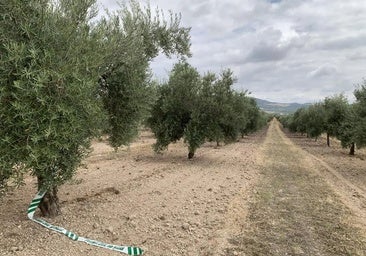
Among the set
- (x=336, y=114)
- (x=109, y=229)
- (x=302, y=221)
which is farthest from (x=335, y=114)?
(x=109, y=229)

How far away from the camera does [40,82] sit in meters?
7.91

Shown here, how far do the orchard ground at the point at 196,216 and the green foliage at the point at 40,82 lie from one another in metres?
2.06

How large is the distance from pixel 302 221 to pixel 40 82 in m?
8.56

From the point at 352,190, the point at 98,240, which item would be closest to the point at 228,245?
the point at 98,240

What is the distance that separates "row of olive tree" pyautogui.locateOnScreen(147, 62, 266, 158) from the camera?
86.3 ft

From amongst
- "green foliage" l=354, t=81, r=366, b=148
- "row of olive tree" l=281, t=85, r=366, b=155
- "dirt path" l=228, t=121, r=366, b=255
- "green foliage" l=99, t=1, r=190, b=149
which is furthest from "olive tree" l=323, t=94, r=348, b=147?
"green foliage" l=99, t=1, r=190, b=149

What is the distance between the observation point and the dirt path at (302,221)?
9.30m

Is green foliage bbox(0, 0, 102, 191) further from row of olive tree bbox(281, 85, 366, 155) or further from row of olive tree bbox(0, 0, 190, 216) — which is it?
row of olive tree bbox(281, 85, 366, 155)

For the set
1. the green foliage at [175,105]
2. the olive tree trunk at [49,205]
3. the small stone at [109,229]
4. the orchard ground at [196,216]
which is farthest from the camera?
the green foliage at [175,105]

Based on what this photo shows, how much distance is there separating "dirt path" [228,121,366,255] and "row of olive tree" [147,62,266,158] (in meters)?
7.92

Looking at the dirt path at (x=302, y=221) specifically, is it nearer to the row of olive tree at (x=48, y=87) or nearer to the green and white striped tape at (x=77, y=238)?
the green and white striped tape at (x=77, y=238)

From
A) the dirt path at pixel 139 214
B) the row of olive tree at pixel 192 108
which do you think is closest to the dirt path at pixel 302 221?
the dirt path at pixel 139 214

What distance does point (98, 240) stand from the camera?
9.24 meters

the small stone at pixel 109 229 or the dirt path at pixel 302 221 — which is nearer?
the dirt path at pixel 302 221
